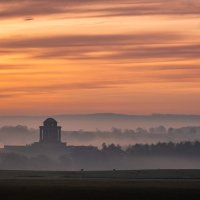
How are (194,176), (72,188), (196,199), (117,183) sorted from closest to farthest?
1. (196,199)
2. (72,188)
3. (117,183)
4. (194,176)

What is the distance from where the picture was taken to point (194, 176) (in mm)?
189750

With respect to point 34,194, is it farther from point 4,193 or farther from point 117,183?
point 117,183

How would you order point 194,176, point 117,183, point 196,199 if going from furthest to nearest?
1. point 194,176
2. point 117,183
3. point 196,199

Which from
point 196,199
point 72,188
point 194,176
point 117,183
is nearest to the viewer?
point 196,199

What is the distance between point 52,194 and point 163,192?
14.1 metres

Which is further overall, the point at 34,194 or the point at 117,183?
the point at 117,183

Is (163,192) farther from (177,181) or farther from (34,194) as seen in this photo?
(177,181)

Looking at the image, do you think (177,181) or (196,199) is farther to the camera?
(177,181)

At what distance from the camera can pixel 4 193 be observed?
5669 inches

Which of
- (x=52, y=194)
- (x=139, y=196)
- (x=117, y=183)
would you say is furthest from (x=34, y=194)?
(x=117, y=183)

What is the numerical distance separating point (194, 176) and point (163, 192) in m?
46.8

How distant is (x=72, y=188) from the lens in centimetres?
15112

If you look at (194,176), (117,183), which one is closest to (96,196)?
(117,183)

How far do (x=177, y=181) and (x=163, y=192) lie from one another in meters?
26.7
